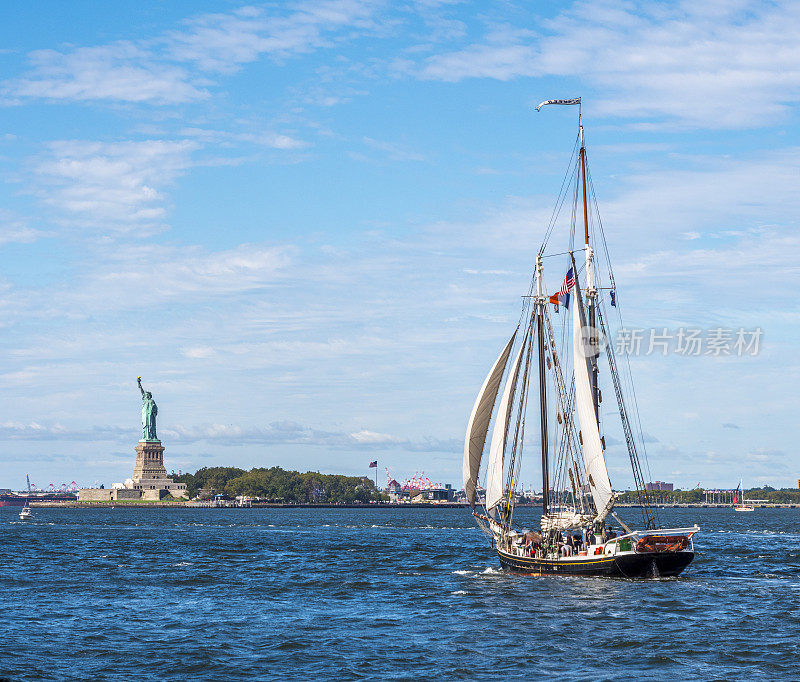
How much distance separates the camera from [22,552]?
10231 centimetres

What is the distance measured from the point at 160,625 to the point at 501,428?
27.1 metres

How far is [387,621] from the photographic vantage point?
2071 inches

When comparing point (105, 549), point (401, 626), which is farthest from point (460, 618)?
point (105, 549)

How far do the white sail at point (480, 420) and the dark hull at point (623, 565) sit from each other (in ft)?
25.0

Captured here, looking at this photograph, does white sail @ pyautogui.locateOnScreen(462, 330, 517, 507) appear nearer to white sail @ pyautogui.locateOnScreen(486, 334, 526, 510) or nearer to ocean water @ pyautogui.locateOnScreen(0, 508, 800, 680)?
white sail @ pyautogui.locateOnScreen(486, 334, 526, 510)

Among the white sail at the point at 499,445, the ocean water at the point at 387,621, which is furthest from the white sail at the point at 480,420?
the ocean water at the point at 387,621

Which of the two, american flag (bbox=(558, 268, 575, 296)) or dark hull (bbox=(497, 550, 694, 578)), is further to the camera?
american flag (bbox=(558, 268, 575, 296))

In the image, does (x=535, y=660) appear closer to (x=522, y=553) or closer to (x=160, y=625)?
(x=160, y=625)

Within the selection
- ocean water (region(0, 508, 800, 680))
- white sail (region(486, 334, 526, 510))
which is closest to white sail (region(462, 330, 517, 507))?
white sail (region(486, 334, 526, 510))

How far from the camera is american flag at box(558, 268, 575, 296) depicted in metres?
69.9

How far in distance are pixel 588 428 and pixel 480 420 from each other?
300 inches

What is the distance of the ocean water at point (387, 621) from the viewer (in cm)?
4094

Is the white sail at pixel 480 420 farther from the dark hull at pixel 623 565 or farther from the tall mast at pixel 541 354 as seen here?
the dark hull at pixel 623 565

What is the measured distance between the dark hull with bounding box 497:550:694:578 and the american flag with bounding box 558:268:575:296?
56.9ft
